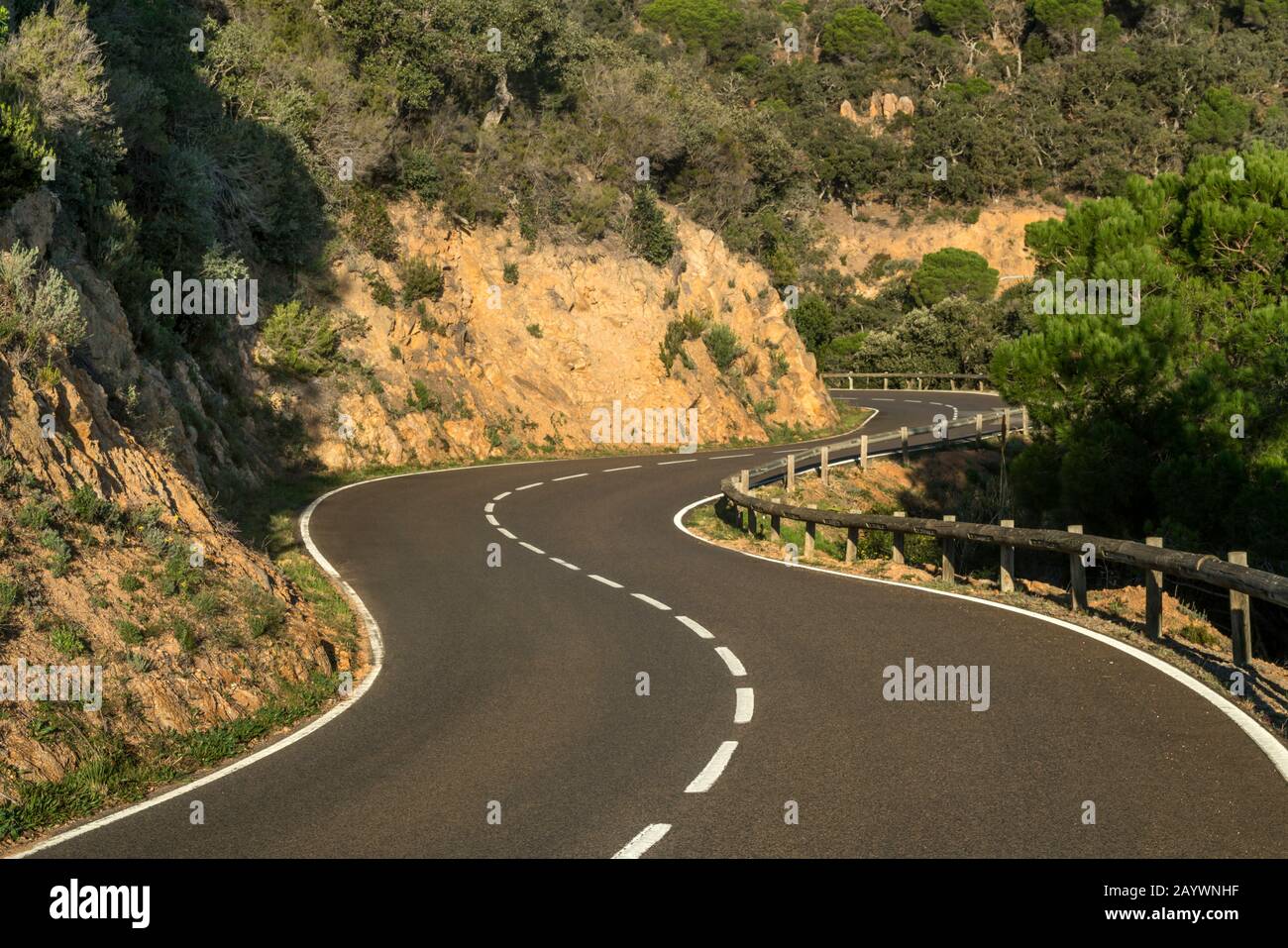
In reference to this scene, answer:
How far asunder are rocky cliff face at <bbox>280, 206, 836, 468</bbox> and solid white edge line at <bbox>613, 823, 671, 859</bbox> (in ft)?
83.1

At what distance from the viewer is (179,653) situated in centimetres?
1010

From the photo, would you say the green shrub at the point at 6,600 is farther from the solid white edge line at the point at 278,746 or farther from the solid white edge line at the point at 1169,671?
the solid white edge line at the point at 1169,671

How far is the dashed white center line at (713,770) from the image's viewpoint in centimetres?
745

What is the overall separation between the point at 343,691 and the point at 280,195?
84.7 feet

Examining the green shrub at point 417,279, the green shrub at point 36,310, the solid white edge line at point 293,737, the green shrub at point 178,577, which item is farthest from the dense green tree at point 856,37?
the green shrub at point 178,577

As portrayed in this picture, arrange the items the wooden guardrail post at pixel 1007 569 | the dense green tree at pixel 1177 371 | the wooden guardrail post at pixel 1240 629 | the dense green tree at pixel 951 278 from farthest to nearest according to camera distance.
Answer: the dense green tree at pixel 951 278, the dense green tree at pixel 1177 371, the wooden guardrail post at pixel 1007 569, the wooden guardrail post at pixel 1240 629

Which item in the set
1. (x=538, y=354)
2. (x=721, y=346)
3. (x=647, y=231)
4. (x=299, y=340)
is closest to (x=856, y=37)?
(x=647, y=231)

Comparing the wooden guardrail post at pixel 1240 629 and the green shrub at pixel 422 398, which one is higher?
the green shrub at pixel 422 398

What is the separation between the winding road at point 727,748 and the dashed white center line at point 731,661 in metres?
0.05

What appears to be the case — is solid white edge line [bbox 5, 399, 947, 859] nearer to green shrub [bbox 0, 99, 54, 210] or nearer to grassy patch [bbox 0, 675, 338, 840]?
grassy patch [bbox 0, 675, 338, 840]

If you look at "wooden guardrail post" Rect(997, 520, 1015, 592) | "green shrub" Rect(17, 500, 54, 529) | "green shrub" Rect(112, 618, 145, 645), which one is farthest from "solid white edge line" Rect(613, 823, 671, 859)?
"wooden guardrail post" Rect(997, 520, 1015, 592)

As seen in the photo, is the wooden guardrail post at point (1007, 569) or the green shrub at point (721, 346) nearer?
the wooden guardrail post at point (1007, 569)
